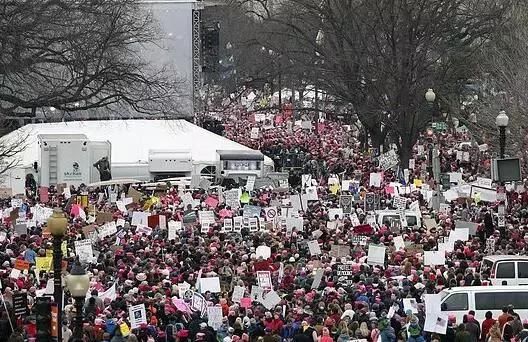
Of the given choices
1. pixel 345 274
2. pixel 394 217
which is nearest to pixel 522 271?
pixel 345 274

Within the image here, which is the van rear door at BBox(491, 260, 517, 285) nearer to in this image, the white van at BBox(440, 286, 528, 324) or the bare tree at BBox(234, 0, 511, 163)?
the white van at BBox(440, 286, 528, 324)

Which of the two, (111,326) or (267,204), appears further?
(267,204)

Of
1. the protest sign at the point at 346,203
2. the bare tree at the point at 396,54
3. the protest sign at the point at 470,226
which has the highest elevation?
the bare tree at the point at 396,54

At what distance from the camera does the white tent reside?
47375mm

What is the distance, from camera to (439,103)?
2143 inches

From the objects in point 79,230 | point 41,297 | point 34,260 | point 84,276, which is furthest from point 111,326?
point 79,230

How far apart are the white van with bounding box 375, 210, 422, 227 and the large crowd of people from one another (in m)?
0.18

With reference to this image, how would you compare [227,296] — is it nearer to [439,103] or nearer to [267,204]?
[267,204]

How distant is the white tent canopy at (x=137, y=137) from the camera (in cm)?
4762

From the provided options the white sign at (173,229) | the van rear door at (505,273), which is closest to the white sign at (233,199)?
the white sign at (173,229)

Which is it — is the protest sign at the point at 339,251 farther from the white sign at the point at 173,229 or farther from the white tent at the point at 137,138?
the white tent at the point at 137,138

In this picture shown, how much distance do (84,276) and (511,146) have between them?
27619mm

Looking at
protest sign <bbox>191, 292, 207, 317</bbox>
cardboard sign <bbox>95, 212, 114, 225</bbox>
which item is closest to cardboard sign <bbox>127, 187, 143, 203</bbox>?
cardboard sign <bbox>95, 212, 114, 225</bbox>

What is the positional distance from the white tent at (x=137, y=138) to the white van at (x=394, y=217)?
16.1 m
